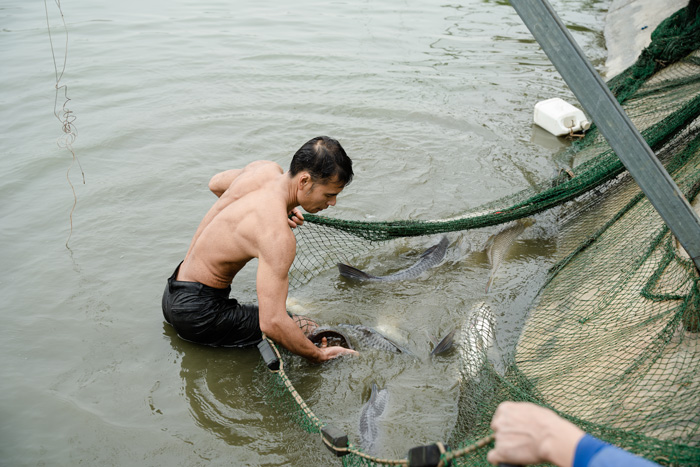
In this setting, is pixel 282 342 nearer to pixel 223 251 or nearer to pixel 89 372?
pixel 223 251

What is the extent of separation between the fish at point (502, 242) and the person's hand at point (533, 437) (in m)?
3.43

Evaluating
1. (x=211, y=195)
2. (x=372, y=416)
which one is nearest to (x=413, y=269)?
(x=372, y=416)

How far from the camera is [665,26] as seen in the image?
6.78m

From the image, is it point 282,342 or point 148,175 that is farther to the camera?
point 148,175

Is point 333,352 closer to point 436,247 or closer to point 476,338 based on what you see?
point 476,338

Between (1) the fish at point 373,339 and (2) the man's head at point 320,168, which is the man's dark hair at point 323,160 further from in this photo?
(1) the fish at point 373,339

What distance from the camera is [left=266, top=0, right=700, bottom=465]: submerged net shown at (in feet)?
8.54

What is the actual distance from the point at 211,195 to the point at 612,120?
15.0ft

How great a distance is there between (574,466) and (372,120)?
677 cm

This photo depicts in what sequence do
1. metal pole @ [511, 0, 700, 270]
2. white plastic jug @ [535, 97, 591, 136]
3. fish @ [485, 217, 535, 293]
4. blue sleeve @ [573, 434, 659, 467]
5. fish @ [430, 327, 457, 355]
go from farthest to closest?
white plastic jug @ [535, 97, 591, 136] < fish @ [485, 217, 535, 293] < fish @ [430, 327, 457, 355] < metal pole @ [511, 0, 700, 270] < blue sleeve @ [573, 434, 659, 467]

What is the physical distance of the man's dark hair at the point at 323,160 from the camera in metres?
3.39

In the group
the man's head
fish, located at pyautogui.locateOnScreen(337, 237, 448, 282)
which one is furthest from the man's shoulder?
fish, located at pyautogui.locateOnScreen(337, 237, 448, 282)

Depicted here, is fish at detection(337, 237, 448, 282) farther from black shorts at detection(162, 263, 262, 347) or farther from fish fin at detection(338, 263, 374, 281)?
black shorts at detection(162, 263, 262, 347)

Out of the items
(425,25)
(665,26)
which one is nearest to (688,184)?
(665,26)
